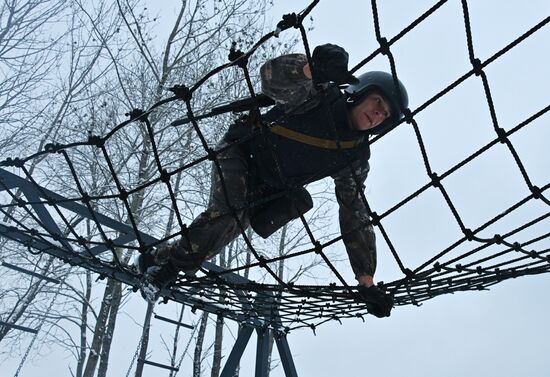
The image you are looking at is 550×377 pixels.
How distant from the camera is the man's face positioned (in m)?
2.61

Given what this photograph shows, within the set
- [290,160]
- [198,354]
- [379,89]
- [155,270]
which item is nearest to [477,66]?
[379,89]

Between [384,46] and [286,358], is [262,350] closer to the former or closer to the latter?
[286,358]

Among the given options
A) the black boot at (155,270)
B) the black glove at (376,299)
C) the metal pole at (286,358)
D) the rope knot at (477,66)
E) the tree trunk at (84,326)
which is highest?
the tree trunk at (84,326)

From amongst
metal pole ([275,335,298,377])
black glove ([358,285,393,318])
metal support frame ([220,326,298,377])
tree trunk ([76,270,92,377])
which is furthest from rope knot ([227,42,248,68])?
tree trunk ([76,270,92,377])

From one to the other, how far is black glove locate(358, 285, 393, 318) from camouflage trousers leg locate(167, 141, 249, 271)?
1.92ft

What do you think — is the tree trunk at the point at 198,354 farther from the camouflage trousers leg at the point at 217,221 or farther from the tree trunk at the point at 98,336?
the camouflage trousers leg at the point at 217,221

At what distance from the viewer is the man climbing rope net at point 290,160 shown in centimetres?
249

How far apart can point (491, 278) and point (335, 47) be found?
121 centimetres

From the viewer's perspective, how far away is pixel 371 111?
2.63 metres

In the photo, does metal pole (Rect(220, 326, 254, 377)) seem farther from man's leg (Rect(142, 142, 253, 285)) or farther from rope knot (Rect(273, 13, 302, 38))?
rope knot (Rect(273, 13, 302, 38))

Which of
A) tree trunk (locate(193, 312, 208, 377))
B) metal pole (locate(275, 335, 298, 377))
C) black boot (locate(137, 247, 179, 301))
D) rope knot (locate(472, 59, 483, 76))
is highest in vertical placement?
tree trunk (locate(193, 312, 208, 377))

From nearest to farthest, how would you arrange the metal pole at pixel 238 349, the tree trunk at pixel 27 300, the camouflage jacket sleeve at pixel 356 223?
1. the camouflage jacket sleeve at pixel 356 223
2. the metal pole at pixel 238 349
3. the tree trunk at pixel 27 300

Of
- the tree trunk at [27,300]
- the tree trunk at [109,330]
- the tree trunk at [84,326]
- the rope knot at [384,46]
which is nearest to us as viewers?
the rope knot at [384,46]

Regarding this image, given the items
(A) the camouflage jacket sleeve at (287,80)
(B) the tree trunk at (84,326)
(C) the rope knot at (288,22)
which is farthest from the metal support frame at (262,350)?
(B) the tree trunk at (84,326)
